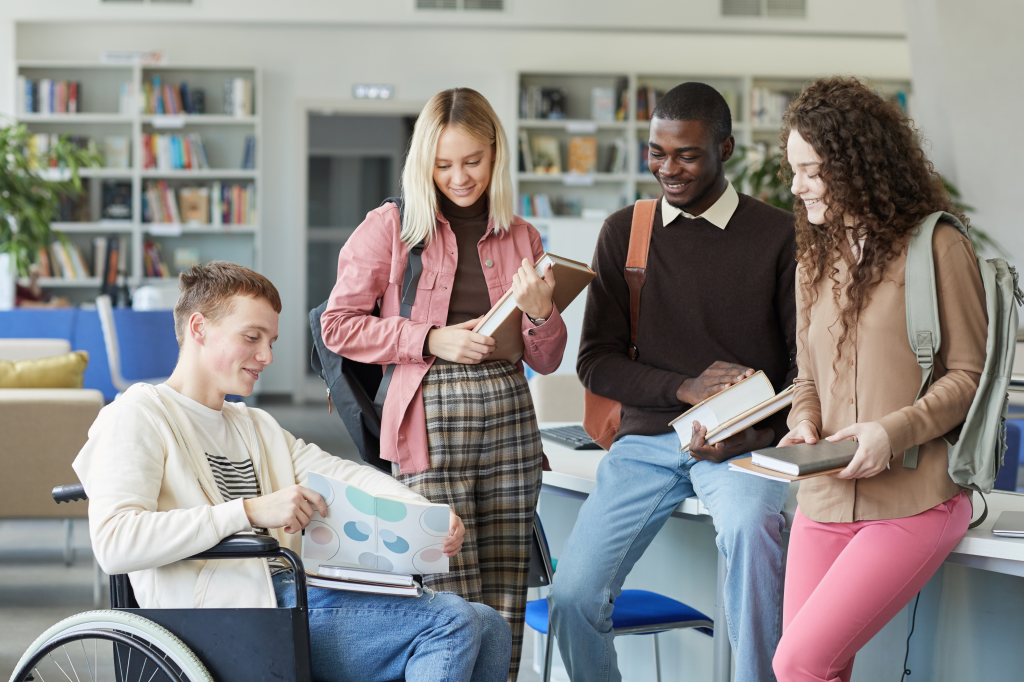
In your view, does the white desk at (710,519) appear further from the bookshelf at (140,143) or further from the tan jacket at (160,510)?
the bookshelf at (140,143)

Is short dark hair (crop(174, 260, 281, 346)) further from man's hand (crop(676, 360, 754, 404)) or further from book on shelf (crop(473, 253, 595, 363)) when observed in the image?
man's hand (crop(676, 360, 754, 404))

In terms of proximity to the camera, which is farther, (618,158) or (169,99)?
(618,158)

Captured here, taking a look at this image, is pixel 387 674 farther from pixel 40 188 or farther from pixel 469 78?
pixel 469 78

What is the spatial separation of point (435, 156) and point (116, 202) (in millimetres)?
7094

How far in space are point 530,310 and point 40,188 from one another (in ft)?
18.7

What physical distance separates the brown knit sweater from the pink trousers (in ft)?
1.74

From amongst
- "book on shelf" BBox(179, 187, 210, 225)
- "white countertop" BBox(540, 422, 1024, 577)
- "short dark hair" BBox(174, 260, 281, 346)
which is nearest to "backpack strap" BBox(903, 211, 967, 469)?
"white countertop" BBox(540, 422, 1024, 577)

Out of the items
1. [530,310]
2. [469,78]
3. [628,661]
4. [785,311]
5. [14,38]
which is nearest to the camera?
[530,310]

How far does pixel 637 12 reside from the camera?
8125mm

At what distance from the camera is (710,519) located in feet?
6.40

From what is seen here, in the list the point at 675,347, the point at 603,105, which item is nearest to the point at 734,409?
the point at 675,347

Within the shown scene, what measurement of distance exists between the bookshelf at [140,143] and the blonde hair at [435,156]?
6.52m

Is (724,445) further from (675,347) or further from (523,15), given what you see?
(523,15)

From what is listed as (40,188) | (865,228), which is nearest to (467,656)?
(865,228)
